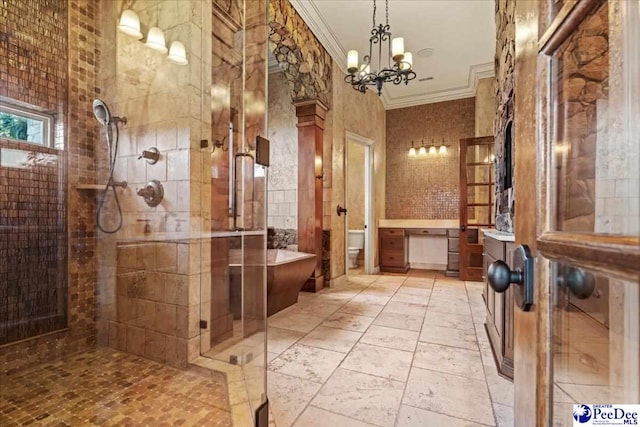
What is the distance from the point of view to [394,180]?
231 inches

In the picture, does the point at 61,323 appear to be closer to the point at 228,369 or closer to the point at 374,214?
the point at 228,369

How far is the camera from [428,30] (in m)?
3.73

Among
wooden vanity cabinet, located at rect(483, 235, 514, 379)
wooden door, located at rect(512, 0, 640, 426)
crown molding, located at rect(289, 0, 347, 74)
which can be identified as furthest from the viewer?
crown molding, located at rect(289, 0, 347, 74)

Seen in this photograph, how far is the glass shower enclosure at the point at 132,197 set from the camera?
1811 mm

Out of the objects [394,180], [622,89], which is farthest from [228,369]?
[394,180]

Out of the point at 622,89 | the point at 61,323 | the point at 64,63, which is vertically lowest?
the point at 61,323

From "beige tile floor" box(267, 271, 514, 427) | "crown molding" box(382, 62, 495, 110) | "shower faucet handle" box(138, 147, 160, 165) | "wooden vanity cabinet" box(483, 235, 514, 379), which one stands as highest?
"crown molding" box(382, 62, 495, 110)

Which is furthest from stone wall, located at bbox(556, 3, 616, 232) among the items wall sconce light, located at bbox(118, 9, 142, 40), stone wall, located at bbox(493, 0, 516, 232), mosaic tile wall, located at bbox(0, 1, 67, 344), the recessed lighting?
the recessed lighting

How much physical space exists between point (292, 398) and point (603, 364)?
4.98 ft

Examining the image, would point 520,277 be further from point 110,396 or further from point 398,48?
point 398,48

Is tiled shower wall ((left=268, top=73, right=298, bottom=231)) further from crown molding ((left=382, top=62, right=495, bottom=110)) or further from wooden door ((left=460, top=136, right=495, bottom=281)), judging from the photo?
wooden door ((left=460, top=136, right=495, bottom=281))

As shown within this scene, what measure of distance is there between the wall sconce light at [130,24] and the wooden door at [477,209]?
14.2 feet

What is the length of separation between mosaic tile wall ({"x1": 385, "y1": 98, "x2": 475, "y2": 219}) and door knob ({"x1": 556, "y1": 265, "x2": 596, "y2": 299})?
540cm

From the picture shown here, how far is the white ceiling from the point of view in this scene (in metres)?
3.29
